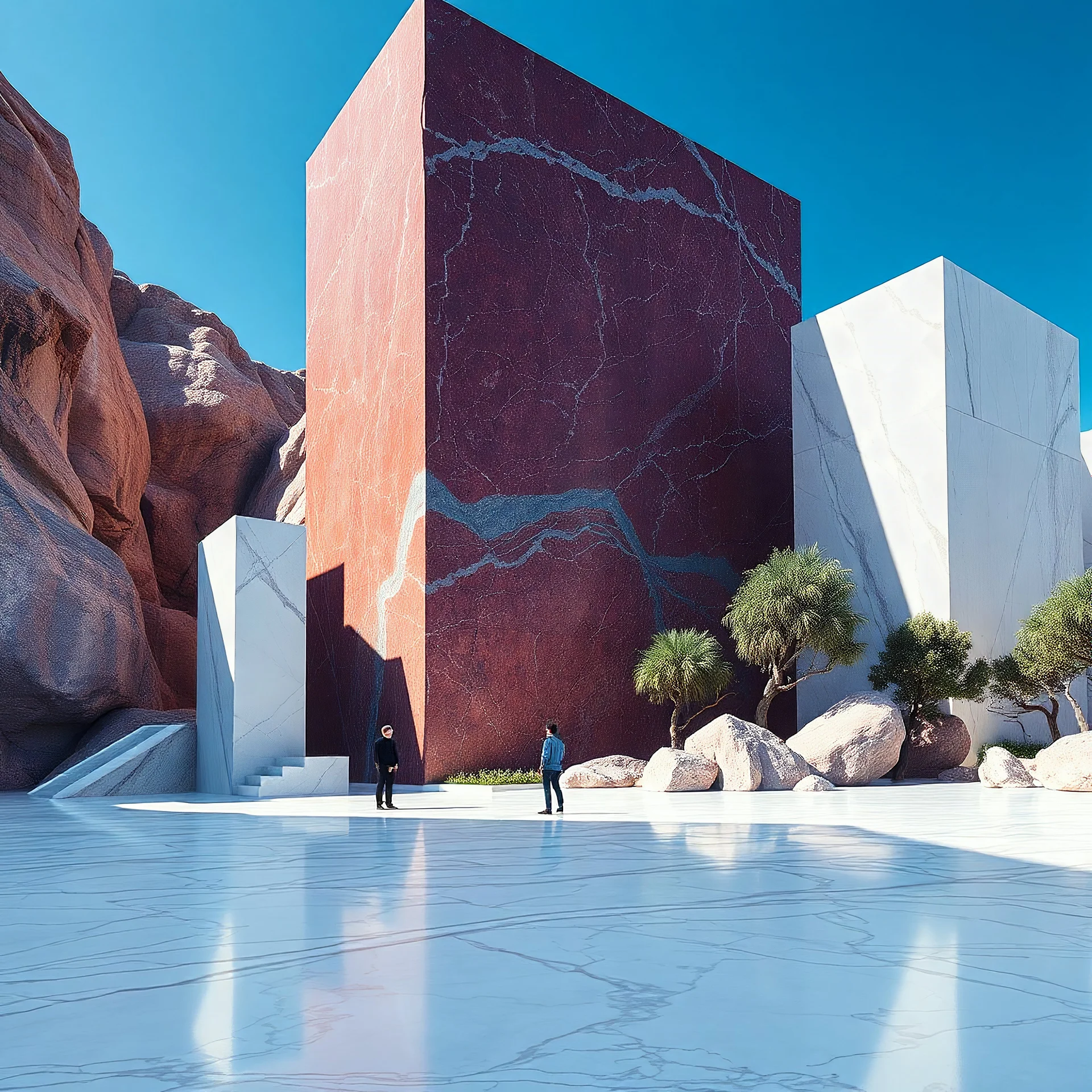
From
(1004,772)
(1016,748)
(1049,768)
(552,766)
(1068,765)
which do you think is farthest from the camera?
(1016,748)

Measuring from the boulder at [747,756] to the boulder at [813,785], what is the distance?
278 millimetres

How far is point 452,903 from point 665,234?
15.8 meters

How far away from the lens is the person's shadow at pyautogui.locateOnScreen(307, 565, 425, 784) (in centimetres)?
1524

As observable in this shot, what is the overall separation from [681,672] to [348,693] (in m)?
5.82

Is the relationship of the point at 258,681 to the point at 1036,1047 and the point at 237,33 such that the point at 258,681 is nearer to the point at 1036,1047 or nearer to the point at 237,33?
the point at 1036,1047

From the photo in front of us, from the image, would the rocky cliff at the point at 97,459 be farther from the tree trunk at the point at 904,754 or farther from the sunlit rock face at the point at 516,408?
the tree trunk at the point at 904,754

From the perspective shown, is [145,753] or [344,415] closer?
[145,753]

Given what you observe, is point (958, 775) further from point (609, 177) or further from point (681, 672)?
point (609, 177)

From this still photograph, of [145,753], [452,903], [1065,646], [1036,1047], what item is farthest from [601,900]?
[1065,646]

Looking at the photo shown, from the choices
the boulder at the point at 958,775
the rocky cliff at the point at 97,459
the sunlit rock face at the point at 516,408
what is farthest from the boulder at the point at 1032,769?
the rocky cliff at the point at 97,459

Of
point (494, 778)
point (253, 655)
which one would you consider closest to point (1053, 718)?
point (494, 778)

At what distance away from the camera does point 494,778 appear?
46.8 ft

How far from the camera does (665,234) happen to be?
18.5 metres

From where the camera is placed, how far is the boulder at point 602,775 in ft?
45.6
